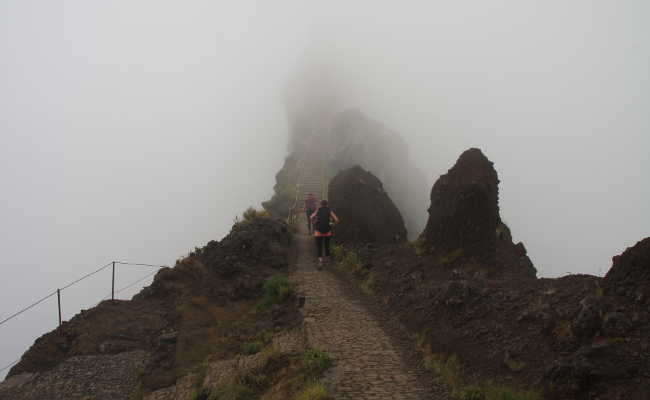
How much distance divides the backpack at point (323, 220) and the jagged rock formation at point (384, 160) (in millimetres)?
16727

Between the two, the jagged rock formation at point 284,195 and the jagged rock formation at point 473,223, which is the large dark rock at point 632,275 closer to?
the jagged rock formation at point 473,223

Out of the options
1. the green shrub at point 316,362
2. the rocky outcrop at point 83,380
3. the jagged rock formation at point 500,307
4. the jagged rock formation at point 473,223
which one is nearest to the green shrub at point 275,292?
the jagged rock formation at point 500,307

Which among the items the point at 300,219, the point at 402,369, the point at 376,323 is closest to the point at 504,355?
the point at 402,369

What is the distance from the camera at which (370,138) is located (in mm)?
39125

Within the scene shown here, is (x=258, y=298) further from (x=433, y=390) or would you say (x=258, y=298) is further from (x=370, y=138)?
(x=370, y=138)

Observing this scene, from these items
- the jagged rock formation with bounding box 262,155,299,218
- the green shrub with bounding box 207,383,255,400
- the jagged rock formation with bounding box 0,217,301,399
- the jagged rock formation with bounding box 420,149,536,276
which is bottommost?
the green shrub with bounding box 207,383,255,400

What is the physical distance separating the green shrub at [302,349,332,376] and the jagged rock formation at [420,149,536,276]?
582 cm

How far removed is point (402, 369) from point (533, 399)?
2.78 metres

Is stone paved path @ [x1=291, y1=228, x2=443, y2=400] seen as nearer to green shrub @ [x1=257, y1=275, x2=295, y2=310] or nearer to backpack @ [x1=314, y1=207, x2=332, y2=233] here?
green shrub @ [x1=257, y1=275, x2=295, y2=310]

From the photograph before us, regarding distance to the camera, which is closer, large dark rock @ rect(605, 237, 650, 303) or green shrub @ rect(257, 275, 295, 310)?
large dark rock @ rect(605, 237, 650, 303)

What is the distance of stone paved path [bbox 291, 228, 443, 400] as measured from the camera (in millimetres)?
7758

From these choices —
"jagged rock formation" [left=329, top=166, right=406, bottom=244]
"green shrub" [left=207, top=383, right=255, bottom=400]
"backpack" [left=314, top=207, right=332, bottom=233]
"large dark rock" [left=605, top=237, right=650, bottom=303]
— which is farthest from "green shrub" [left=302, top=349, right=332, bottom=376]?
"jagged rock formation" [left=329, top=166, right=406, bottom=244]

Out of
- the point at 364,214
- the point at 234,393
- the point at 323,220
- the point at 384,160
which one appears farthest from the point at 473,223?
the point at 384,160

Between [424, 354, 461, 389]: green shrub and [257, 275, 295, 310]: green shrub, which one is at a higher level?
[257, 275, 295, 310]: green shrub
